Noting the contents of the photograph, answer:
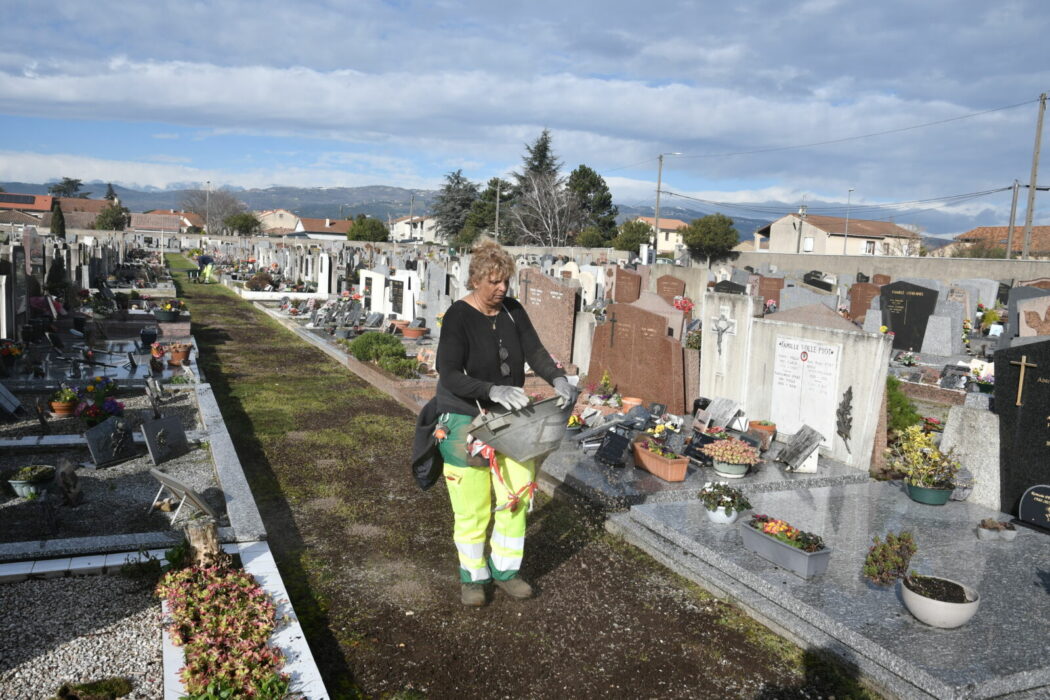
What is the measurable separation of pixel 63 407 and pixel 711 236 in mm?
44653

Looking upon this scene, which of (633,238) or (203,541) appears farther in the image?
(633,238)

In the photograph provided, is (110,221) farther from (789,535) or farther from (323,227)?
(789,535)

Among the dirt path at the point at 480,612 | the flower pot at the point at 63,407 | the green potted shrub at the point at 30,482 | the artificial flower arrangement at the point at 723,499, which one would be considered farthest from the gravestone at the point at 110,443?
the artificial flower arrangement at the point at 723,499

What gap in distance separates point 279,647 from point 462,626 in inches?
46.0

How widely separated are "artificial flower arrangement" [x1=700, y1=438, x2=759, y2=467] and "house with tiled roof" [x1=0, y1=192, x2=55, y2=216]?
366ft

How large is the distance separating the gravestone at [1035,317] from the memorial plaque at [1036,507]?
6.86 meters

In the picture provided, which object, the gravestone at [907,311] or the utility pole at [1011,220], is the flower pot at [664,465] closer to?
the gravestone at [907,311]

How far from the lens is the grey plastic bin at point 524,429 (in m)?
4.21

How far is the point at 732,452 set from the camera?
25.0 ft

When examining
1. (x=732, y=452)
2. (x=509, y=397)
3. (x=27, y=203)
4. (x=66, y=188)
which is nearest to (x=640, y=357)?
(x=732, y=452)

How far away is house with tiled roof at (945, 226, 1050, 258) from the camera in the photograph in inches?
1935

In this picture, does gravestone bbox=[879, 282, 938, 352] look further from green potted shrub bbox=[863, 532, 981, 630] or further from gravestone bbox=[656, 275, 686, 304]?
green potted shrub bbox=[863, 532, 981, 630]

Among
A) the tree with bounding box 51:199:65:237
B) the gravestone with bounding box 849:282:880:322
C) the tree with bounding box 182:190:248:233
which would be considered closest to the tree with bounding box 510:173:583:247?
the tree with bounding box 51:199:65:237

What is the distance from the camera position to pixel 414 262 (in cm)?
2705
